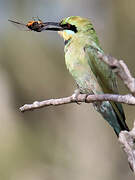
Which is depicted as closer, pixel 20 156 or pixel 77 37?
pixel 77 37

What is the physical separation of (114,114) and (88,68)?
327 millimetres

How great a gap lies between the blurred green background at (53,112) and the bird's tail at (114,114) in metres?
2.92

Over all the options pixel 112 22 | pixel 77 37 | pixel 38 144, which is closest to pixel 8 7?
pixel 112 22

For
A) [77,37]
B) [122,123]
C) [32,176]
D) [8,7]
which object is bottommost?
[32,176]

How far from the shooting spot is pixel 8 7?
7.58 metres

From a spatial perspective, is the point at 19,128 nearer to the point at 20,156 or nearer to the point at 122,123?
the point at 20,156

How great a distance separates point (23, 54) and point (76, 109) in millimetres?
1150

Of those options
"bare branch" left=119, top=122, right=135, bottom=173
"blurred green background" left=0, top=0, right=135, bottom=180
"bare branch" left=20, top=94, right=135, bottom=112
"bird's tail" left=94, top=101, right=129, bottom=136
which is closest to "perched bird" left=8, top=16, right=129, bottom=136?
"bird's tail" left=94, top=101, right=129, bottom=136

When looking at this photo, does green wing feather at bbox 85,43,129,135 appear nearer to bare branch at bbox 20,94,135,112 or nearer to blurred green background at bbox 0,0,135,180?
bare branch at bbox 20,94,135,112

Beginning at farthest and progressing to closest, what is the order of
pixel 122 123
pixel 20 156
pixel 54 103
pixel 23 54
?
pixel 23 54
pixel 20 156
pixel 122 123
pixel 54 103

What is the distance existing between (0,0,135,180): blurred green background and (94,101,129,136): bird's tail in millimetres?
2915

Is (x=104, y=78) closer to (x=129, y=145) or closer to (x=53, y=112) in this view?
(x=129, y=145)

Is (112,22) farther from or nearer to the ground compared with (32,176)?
farther from the ground

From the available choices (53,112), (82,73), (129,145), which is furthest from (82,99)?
(53,112)
